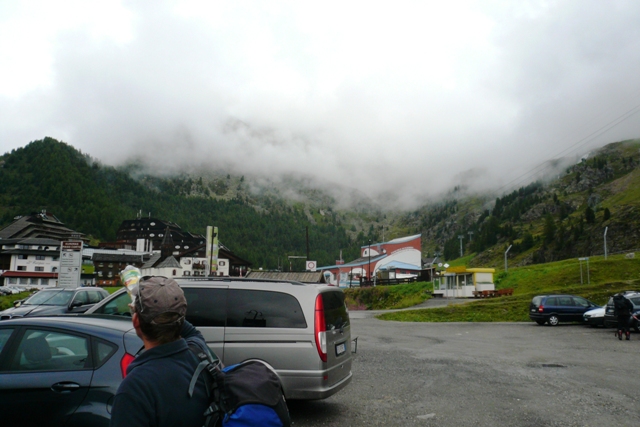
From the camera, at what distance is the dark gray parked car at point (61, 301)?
1638cm

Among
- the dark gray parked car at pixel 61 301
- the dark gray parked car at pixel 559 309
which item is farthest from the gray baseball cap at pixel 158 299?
the dark gray parked car at pixel 559 309

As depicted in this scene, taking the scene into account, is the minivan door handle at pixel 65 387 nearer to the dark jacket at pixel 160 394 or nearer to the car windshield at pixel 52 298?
the dark jacket at pixel 160 394

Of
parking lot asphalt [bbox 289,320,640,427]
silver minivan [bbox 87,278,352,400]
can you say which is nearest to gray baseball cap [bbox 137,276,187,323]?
silver minivan [bbox 87,278,352,400]

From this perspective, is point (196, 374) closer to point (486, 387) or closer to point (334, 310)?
point (334, 310)

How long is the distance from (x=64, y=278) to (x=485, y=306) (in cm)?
2784

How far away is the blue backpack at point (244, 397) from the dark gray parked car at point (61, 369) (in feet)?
9.80

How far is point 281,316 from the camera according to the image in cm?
732

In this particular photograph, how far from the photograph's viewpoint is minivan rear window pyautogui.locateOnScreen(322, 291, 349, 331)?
749 cm

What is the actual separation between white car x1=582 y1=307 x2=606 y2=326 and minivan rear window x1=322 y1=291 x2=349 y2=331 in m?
21.1

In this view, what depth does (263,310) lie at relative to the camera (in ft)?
24.2

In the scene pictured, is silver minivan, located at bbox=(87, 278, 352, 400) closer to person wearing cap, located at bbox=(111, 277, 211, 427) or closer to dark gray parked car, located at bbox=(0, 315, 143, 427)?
dark gray parked car, located at bbox=(0, 315, 143, 427)

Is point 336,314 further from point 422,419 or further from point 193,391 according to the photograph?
point 193,391

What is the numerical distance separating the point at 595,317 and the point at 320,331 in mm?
22358

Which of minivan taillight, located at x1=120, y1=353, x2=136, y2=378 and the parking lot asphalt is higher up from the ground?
minivan taillight, located at x1=120, y1=353, x2=136, y2=378
